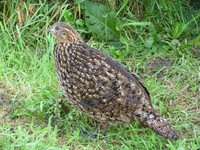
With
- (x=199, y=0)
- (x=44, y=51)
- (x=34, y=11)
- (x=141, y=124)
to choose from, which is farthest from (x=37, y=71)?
(x=199, y=0)

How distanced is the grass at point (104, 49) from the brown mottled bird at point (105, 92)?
0.49 ft

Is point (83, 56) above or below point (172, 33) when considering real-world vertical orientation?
above

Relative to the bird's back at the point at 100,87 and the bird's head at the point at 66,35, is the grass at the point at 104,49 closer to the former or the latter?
the bird's back at the point at 100,87

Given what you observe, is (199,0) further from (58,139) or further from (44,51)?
(58,139)

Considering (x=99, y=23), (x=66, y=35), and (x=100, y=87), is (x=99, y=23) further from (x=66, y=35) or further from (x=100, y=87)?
(x=100, y=87)

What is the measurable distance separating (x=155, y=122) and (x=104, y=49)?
5.55 feet

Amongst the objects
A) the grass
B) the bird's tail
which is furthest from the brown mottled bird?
the grass

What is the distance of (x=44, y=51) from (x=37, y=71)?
48cm

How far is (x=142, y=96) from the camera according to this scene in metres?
4.94

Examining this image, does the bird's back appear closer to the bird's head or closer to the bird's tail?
the bird's tail

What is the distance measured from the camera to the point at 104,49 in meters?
6.37

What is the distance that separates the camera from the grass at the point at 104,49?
16.1 feet

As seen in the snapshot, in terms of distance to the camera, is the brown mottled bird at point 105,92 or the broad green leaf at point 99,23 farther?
the broad green leaf at point 99,23

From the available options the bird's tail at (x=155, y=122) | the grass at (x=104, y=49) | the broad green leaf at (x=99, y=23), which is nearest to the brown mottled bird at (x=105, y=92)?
the bird's tail at (x=155, y=122)
